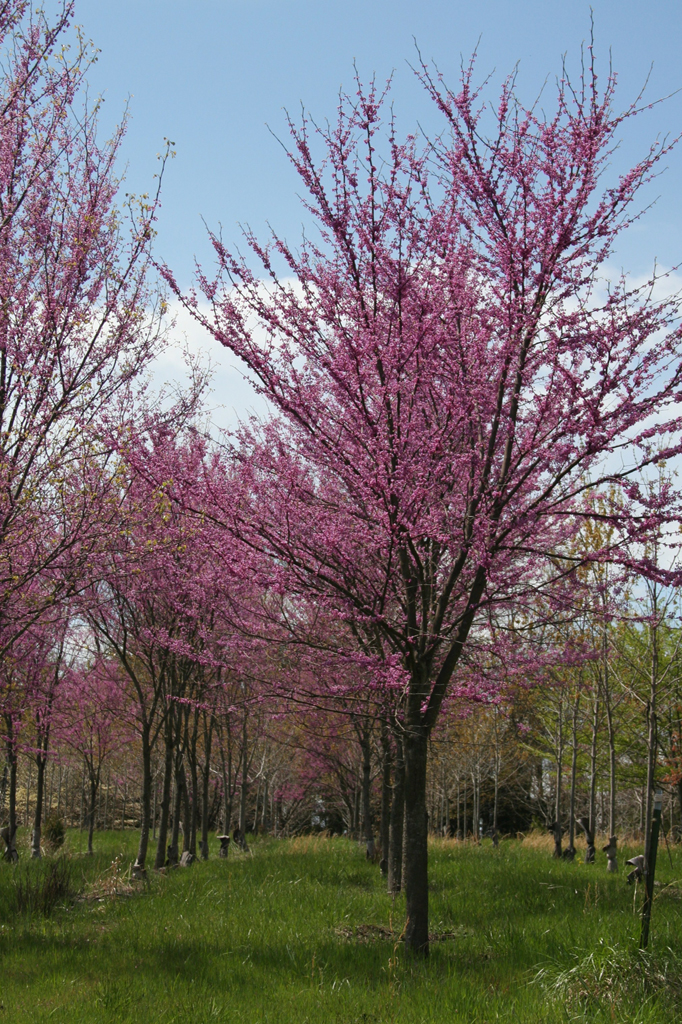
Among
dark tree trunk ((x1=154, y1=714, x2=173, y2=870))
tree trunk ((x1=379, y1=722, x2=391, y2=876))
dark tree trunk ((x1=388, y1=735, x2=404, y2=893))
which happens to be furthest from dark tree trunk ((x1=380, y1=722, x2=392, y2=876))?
dark tree trunk ((x1=154, y1=714, x2=173, y2=870))

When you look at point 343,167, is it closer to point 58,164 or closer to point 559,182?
point 559,182

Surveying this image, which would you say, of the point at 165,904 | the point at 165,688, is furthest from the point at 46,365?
the point at 165,688

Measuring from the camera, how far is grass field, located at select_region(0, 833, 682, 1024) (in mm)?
4613

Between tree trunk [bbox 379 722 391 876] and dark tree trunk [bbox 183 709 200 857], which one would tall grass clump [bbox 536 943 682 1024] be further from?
dark tree trunk [bbox 183 709 200 857]

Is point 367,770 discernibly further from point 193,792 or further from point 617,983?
point 617,983

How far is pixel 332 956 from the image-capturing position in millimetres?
5703

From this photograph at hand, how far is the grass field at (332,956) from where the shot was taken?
4.61 meters

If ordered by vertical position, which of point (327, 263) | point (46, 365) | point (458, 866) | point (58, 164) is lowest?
point (458, 866)

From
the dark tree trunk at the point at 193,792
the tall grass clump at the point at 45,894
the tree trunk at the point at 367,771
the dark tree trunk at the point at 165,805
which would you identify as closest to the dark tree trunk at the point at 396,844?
the tree trunk at the point at 367,771

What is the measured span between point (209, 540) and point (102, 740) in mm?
13578

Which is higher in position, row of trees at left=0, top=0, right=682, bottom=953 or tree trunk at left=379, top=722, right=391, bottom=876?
row of trees at left=0, top=0, right=682, bottom=953

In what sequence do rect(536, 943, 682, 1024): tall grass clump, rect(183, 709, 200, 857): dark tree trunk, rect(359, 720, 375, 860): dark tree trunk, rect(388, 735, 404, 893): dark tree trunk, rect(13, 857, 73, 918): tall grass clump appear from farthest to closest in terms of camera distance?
rect(183, 709, 200, 857): dark tree trunk
rect(359, 720, 375, 860): dark tree trunk
rect(388, 735, 404, 893): dark tree trunk
rect(13, 857, 73, 918): tall grass clump
rect(536, 943, 682, 1024): tall grass clump

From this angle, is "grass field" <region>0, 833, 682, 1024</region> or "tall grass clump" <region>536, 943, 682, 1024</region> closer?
"tall grass clump" <region>536, 943, 682, 1024</region>

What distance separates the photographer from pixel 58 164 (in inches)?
304
